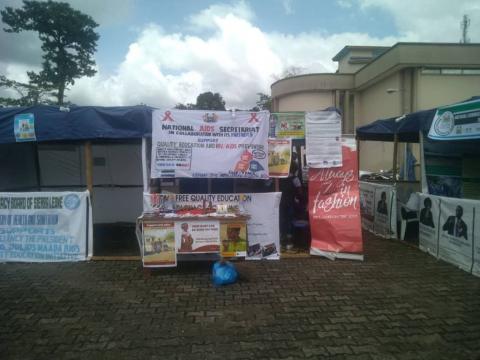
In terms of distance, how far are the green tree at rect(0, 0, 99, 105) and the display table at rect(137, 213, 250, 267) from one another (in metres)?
24.9

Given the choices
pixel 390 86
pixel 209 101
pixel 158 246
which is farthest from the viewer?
pixel 209 101

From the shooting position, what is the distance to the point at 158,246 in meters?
5.49

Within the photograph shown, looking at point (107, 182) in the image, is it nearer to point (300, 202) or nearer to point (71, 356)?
point (300, 202)

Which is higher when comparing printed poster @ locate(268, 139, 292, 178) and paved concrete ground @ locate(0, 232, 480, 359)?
printed poster @ locate(268, 139, 292, 178)

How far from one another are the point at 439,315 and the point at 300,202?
11.8 ft

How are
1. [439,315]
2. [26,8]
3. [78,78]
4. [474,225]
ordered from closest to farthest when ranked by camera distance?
[439,315]
[474,225]
[26,8]
[78,78]

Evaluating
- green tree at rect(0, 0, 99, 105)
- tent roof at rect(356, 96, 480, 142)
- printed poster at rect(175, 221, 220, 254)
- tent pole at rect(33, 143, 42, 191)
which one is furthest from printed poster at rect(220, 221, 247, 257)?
green tree at rect(0, 0, 99, 105)

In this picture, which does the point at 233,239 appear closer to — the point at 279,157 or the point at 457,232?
the point at 279,157

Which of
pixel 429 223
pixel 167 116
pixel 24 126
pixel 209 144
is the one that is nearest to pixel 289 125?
pixel 209 144

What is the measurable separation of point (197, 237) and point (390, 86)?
2227cm

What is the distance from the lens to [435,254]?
6.41 metres

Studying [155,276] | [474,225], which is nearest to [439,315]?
[474,225]

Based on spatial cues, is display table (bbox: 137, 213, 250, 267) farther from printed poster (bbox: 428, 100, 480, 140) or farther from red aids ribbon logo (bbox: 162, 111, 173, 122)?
printed poster (bbox: 428, 100, 480, 140)

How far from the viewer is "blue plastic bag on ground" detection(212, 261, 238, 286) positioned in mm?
5008
